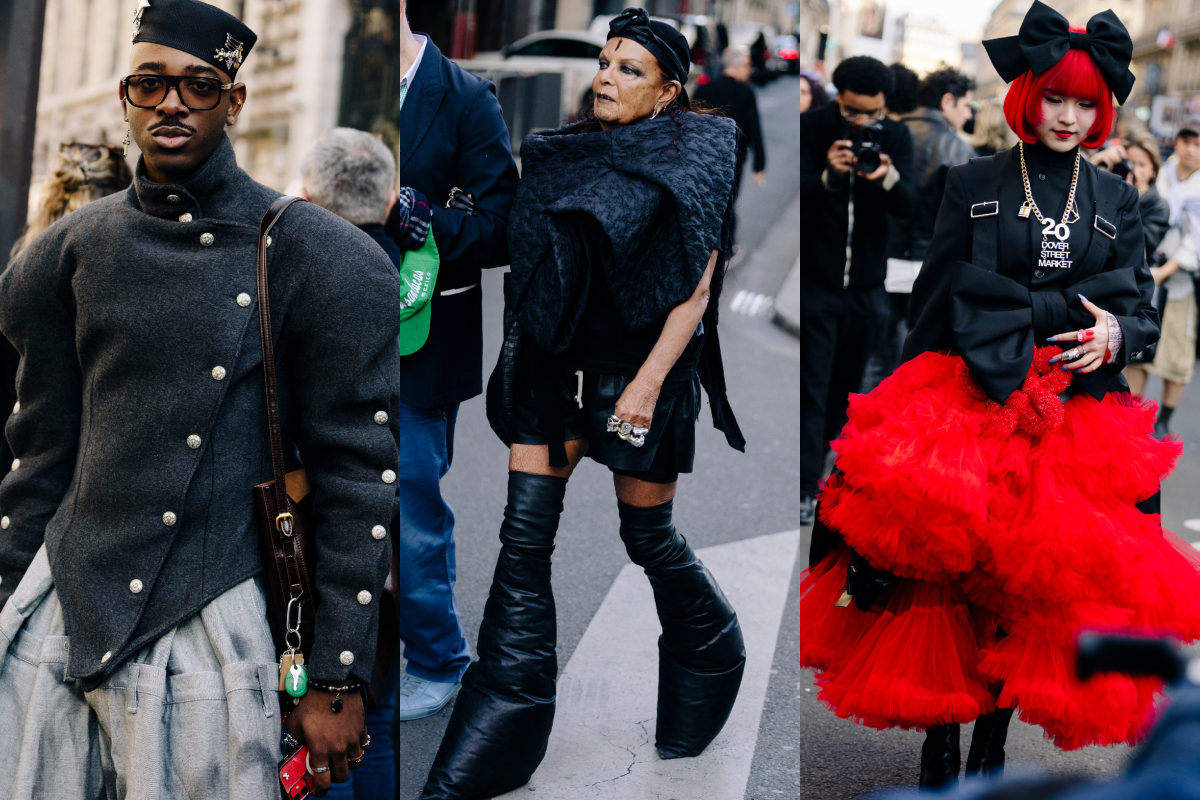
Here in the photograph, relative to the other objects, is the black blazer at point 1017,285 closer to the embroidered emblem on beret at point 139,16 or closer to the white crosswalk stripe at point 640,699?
the white crosswalk stripe at point 640,699

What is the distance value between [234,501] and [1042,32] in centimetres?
214

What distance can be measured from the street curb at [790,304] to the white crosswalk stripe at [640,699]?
51 cm

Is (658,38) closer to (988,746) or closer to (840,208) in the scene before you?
(988,746)

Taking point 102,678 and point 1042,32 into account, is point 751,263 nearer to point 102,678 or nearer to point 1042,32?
point 1042,32

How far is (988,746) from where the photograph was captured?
304 cm

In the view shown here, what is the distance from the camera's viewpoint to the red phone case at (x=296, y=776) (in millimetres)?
1983

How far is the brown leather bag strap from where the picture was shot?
2000 mm

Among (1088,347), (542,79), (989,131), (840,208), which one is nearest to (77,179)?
(542,79)

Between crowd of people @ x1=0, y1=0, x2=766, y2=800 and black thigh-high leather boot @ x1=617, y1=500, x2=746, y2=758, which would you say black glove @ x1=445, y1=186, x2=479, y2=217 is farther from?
black thigh-high leather boot @ x1=617, y1=500, x2=746, y2=758

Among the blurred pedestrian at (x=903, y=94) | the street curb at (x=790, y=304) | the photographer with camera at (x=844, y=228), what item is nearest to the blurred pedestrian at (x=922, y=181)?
the blurred pedestrian at (x=903, y=94)

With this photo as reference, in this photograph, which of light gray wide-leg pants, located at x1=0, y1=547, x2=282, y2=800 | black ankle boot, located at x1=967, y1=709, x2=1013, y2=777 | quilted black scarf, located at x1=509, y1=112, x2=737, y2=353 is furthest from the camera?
black ankle boot, located at x1=967, y1=709, x2=1013, y2=777

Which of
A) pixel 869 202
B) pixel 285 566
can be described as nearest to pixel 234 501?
pixel 285 566

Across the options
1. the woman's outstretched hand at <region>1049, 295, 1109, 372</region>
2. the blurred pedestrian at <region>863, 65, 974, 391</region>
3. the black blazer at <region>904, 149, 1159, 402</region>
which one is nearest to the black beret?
the black blazer at <region>904, 149, 1159, 402</region>

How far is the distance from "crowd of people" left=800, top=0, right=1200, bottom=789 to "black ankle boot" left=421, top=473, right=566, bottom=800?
734 millimetres
